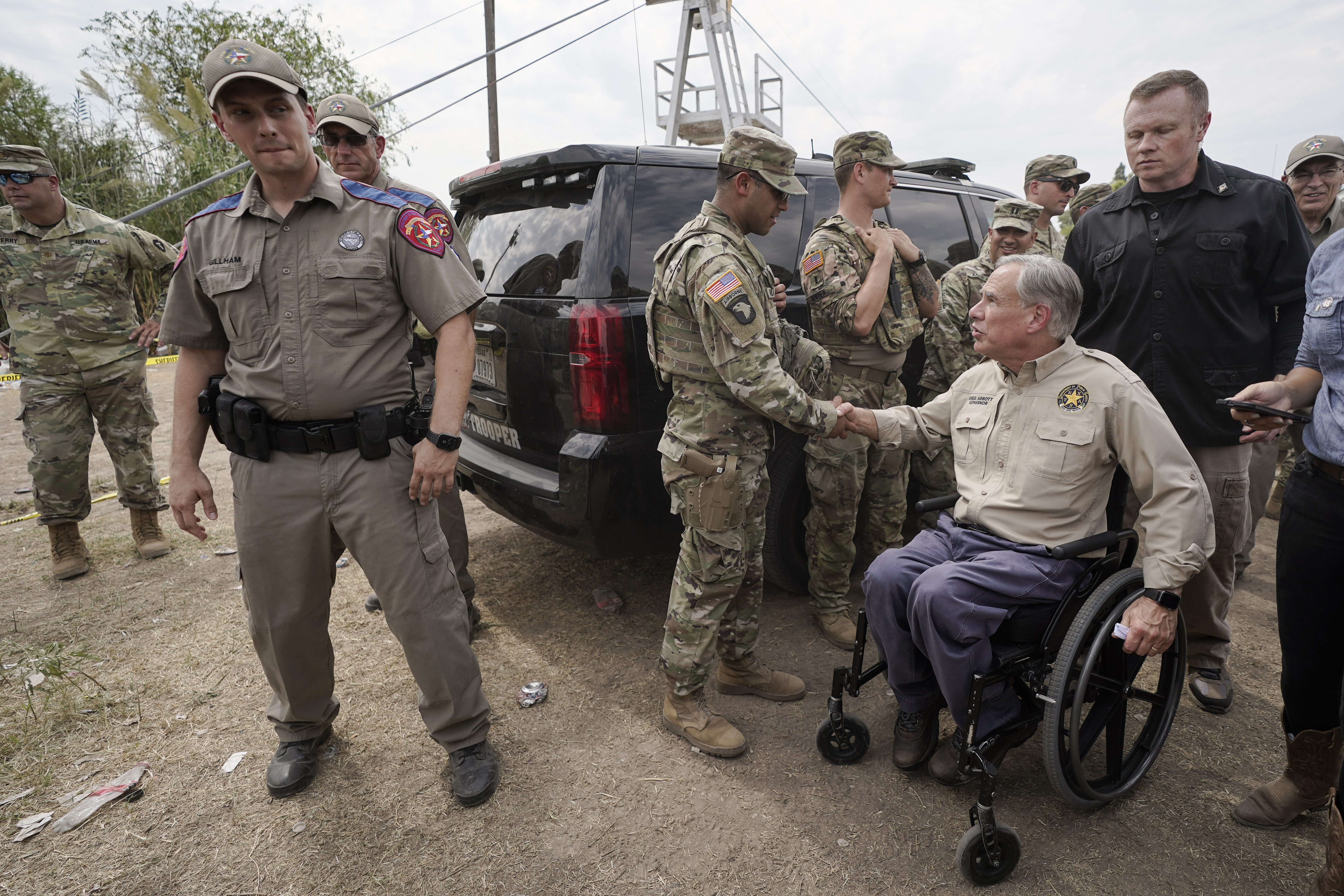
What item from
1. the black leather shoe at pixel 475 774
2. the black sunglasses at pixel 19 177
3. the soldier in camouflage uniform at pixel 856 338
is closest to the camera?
the black leather shoe at pixel 475 774

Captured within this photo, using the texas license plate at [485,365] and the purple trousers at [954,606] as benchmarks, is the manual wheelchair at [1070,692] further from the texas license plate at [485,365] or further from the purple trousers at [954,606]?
the texas license plate at [485,365]

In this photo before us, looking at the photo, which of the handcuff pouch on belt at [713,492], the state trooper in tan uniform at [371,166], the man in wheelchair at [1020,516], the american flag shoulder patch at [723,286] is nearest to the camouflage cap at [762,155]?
the american flag shoulder patch at [723,286]

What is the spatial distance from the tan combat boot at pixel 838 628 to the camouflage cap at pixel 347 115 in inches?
118

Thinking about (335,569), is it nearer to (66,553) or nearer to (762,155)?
(762,155)

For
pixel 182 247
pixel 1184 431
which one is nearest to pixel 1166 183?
pixel 1184 431

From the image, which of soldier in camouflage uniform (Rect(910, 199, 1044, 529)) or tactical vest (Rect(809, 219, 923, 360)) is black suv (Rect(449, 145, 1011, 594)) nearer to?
tactical vest (Rect(809, 219, 923, 360))

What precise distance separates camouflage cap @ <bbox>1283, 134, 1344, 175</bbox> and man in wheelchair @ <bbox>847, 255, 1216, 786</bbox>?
10.2ft

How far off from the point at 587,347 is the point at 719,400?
610 mm

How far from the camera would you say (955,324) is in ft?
11.7

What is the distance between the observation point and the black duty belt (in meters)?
3.18

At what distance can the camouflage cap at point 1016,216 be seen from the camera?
3.66 metres

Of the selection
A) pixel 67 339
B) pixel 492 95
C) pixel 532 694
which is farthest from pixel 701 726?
pixel 492 95

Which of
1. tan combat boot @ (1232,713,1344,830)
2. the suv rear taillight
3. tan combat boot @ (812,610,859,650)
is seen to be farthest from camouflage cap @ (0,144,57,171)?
tan combat boot @ (1232,713,1344,830)

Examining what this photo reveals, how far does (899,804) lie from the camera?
7.29 feet
